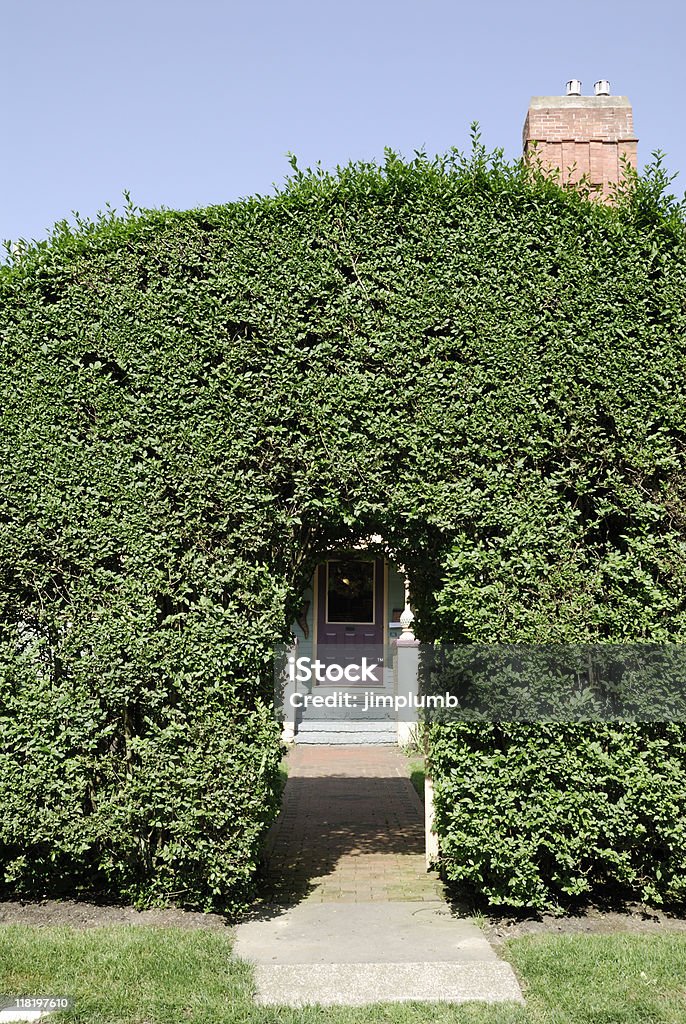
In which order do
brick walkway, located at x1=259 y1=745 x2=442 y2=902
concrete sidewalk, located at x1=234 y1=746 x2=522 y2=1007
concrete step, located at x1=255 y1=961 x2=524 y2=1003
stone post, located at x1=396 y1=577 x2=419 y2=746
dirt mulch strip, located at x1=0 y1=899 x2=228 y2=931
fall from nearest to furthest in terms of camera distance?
1. concrete step, located at x1=255 y1=961 x2=524 y2=1003
2. concrete sidewalk, located at x1=234 y1=746 x2=522 y2=1007
3. dirt mulch strip, located at x1=0 y1=899 x2=228 y2=931
4. brick walkway, located at x1=259 y1=745 x2=442 y2=902
5. stone post, located at x1=396 y1=577 x2=419 y2=746

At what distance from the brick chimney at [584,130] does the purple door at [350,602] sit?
8376 millimetres

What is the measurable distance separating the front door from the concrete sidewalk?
21.2 ft

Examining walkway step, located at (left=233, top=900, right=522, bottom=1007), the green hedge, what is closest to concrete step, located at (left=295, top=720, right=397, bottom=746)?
walkway step, located at (left=233, top=900, right=522, bottom=1007)

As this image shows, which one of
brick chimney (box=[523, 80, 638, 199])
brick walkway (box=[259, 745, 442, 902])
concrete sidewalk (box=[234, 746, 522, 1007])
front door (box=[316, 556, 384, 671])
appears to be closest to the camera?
concrete sidewalk (box=[234, 746, 522, 1007])

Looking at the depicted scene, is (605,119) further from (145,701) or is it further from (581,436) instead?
(145,701)

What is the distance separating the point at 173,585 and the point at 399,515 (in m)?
1.56

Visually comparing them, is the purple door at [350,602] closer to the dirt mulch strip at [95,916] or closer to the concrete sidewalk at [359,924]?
the concrete sidewalk at [359,924]

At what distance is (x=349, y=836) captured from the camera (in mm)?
7172

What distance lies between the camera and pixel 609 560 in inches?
199

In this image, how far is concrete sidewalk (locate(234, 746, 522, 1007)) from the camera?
4039 mm

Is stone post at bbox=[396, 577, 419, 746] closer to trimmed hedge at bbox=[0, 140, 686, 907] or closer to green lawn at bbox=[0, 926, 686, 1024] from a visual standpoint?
trimmed hedge at bbox=[0, 140, 686, 907]

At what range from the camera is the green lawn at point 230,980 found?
12.3ft

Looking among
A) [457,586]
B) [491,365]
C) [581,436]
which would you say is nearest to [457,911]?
[457,586]
